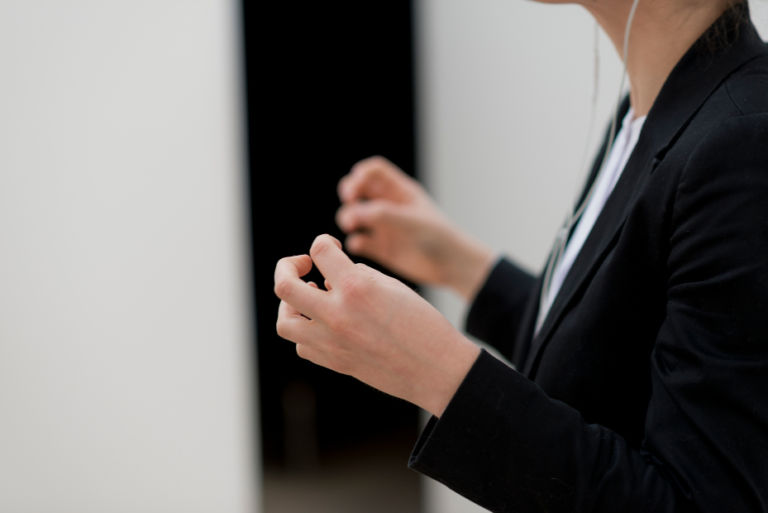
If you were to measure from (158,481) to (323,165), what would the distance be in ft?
3.03

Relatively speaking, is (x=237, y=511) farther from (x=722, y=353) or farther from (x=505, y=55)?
(x=722, y=353)

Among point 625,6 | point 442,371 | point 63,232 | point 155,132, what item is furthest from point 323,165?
point 442,371

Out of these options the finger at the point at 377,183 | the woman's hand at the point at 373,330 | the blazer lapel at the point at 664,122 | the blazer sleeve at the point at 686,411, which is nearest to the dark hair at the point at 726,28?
the blazer lapel at the point at 664,122

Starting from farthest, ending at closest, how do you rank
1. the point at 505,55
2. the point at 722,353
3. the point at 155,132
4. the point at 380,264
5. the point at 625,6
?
the point at 155,132 → the point at 505,55 → the point at 380,264 → the point at 625,6 → the point at 722,353

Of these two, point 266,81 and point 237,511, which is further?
point 237,511

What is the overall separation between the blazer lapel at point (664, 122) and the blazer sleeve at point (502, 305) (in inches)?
13.1

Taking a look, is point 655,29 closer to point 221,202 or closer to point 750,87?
point 750,87

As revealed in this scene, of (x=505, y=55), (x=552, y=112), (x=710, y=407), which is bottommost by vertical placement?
(x=710, y=407)

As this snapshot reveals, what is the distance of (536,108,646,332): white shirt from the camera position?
67 centimetres

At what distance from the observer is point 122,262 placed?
1762 millimetres

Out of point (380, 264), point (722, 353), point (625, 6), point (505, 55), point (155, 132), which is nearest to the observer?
point (722, 353)

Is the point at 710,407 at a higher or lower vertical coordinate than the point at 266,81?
lower

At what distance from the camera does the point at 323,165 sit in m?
1.39

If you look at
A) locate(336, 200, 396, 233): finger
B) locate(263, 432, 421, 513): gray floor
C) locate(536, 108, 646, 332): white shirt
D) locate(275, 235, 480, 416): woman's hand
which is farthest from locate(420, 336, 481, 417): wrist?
locate(263, 432, 421, 513): gray floor
